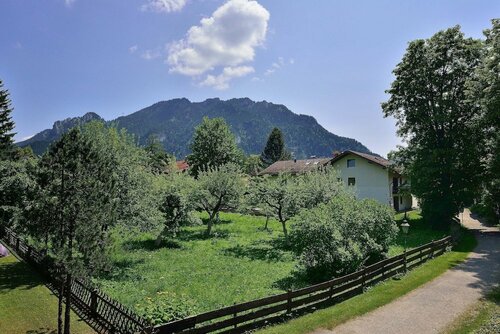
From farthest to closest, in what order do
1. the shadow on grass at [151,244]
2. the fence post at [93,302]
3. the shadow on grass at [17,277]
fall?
the shadow on grass at [151,244]
the shadow on grass at [17,277]
the fence post at [93,302]

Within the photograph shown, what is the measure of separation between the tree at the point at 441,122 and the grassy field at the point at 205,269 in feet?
17.3

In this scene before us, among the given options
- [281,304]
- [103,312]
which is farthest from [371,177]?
[103,312]

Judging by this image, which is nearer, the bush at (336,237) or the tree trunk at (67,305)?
the tree trunk at (67,305)

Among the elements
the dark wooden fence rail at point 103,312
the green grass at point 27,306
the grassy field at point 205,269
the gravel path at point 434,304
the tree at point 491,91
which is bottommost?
the gravel path at point 434,304

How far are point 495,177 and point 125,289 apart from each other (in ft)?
119

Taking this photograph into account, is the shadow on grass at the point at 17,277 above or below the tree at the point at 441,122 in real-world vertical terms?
below

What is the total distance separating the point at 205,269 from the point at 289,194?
34.2ft

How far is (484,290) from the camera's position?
18000mm

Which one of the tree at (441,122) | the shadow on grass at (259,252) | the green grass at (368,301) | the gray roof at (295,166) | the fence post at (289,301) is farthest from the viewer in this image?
the gray roof at (295,166)

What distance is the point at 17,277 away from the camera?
68.0ft

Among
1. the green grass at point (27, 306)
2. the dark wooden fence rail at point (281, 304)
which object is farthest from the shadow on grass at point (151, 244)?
the dark wooden fence rail at point (281, 304)

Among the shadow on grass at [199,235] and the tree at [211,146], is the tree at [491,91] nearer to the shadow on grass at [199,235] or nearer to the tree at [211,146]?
the shadow on grass at [199,235]

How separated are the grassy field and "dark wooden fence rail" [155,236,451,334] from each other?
1064 millimetres

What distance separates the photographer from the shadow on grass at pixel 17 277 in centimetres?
1914
